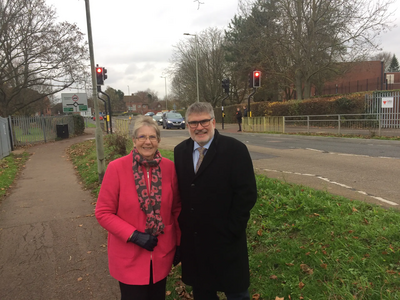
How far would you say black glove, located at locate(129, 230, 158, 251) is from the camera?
203 cm

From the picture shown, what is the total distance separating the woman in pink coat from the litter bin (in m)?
21.6

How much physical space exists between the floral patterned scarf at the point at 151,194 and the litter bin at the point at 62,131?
71.1 ft

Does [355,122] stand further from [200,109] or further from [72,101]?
[72,101]

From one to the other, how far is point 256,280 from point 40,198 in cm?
561

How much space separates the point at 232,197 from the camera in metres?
2.10

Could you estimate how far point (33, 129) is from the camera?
64.3ft

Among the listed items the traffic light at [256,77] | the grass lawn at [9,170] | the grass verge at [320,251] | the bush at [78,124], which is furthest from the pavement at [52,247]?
the bush at [78,124]

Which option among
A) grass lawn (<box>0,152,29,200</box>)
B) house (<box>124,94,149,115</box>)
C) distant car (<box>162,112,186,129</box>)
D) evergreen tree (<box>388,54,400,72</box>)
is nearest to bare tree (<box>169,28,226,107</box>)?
distant car (<box>162,112,186,129</box>)

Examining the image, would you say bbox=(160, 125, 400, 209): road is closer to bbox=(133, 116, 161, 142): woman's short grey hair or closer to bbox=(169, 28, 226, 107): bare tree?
bbox=(133, 116, 161, 142): woman's short grey hair

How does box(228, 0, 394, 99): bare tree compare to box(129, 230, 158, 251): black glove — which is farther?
box(228, 0, 394, 99): bare tree

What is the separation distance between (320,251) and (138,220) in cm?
201

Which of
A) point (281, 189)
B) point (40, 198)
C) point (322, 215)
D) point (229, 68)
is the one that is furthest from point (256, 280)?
point (229, 68)

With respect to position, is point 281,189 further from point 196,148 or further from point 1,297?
point 1,297

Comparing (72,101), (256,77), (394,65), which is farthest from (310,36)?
(394,65)
